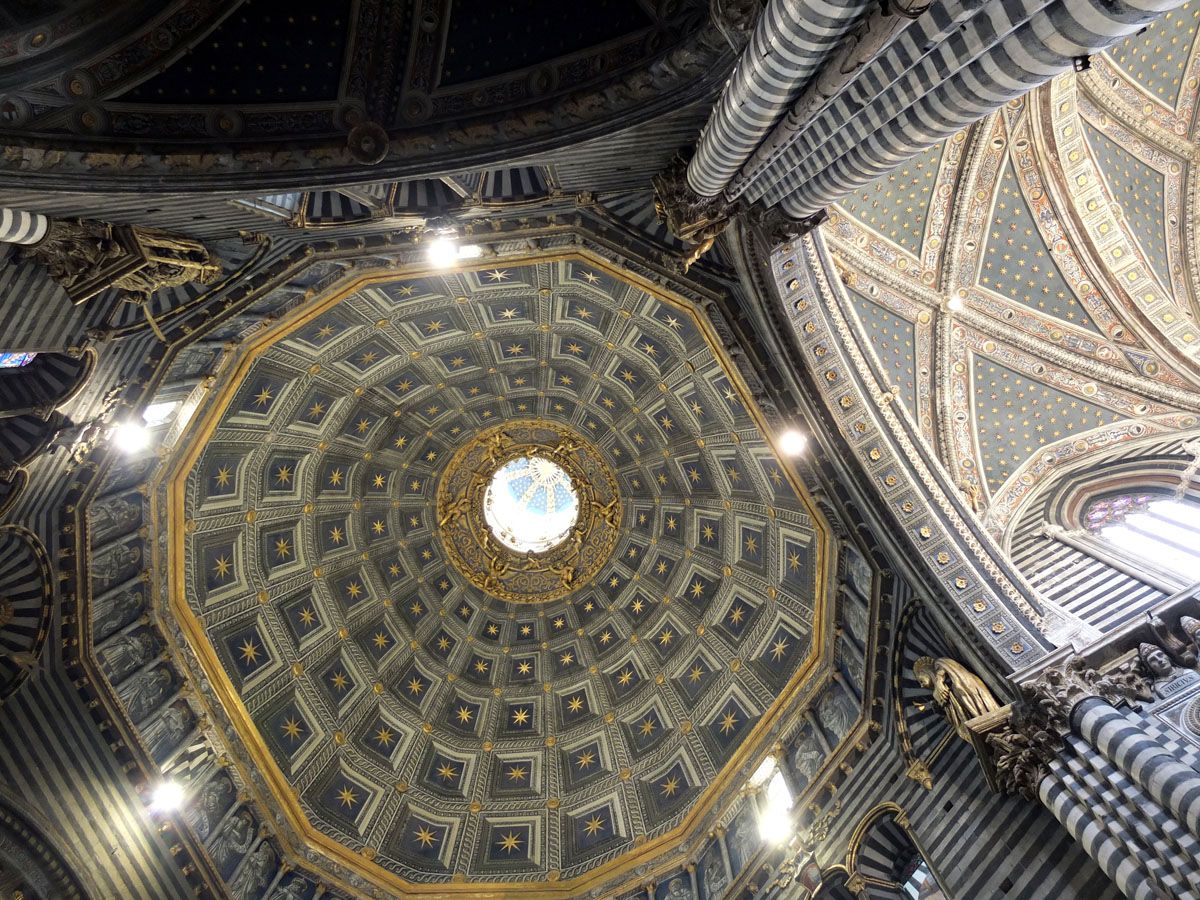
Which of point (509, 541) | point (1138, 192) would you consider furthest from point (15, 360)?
point (1138, 192)

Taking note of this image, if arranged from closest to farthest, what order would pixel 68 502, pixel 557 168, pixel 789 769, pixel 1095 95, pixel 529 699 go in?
pixel 557 168, pixel 68 502, pixel 789 769, pixel 1095 95, pixel 529 699

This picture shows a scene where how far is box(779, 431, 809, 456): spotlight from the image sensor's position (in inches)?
582

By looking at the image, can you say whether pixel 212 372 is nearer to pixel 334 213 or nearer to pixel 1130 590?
pixel 334 213

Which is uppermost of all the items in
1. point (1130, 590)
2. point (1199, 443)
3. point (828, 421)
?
point (828, 421)

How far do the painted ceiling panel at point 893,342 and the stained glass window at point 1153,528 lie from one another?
17.4ft

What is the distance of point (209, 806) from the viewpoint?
16297mm

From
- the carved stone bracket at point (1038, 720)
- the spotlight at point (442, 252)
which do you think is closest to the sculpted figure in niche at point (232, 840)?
the spotlight at point (442, 252)

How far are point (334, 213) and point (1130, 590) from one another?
16.8 metres

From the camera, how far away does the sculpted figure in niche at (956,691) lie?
37.9 ft

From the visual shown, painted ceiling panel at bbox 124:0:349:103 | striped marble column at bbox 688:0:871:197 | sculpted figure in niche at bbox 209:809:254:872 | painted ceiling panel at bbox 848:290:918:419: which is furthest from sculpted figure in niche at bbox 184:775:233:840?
painted ceiling panel at bbox 848:290:918:419

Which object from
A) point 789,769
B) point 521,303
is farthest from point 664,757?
point 521,303

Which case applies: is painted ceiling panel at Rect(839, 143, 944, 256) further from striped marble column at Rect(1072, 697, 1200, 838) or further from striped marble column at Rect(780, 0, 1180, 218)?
striped marble column at Rect(1072, 697, 1200, 838)

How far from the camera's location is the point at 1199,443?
54.7 ft

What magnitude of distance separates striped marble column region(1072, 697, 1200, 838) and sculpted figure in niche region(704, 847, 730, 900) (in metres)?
9.56
